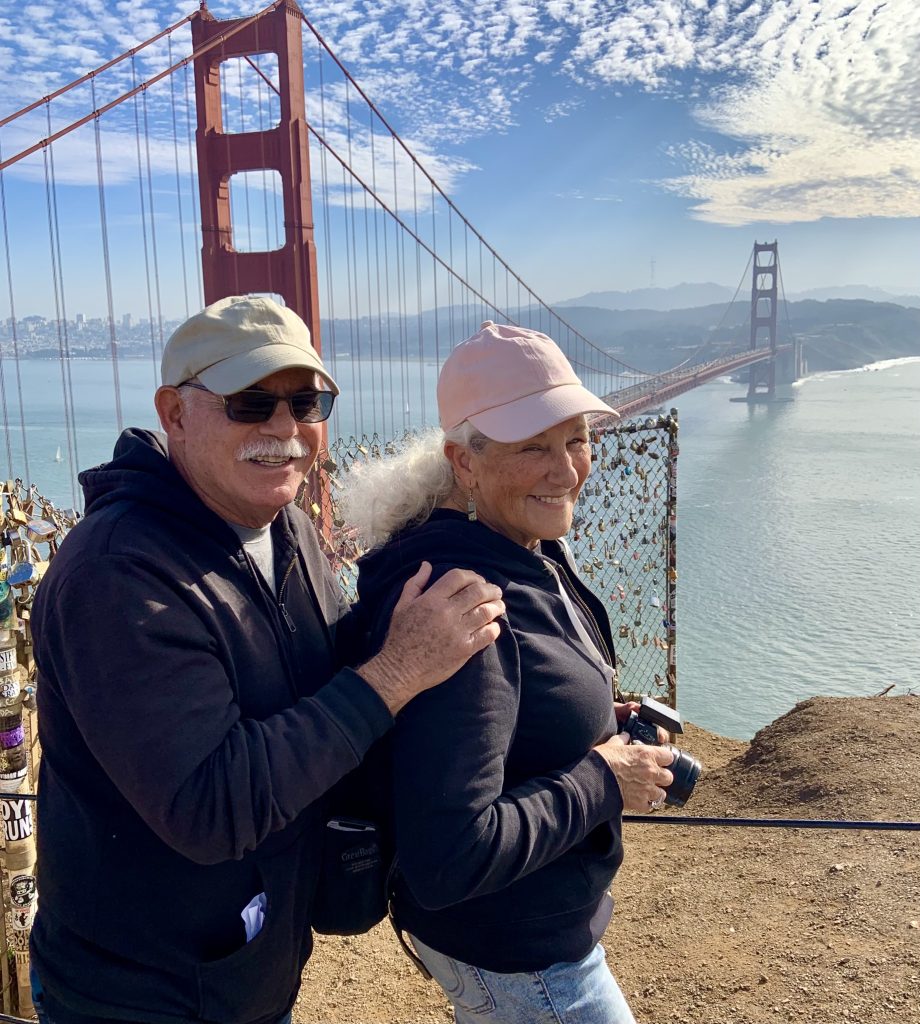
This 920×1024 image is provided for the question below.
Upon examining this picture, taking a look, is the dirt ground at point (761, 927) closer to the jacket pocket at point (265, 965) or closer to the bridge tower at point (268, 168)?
the jacket pocket at point (265, 965)

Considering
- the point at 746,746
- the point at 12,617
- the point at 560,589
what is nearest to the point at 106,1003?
the point at 560,589

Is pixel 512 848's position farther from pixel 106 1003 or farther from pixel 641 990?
pixel 641 990

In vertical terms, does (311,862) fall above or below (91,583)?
below

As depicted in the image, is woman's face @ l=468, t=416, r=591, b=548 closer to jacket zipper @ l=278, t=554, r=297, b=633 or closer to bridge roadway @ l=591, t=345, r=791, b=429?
jacket zipper @ l=278, t=554, r=297, b=633

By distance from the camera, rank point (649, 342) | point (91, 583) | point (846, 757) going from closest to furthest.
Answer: point (91, 583)
point (846, 757)
point (649, 342)

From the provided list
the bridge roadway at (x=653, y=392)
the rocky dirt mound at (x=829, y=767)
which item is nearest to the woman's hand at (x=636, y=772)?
the rocky dirt mound at (x=829, y=767)

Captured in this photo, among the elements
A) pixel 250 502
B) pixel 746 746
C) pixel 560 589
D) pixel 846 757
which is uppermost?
pixel 250 502

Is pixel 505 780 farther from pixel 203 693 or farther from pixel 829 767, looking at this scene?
pixel 829 767
